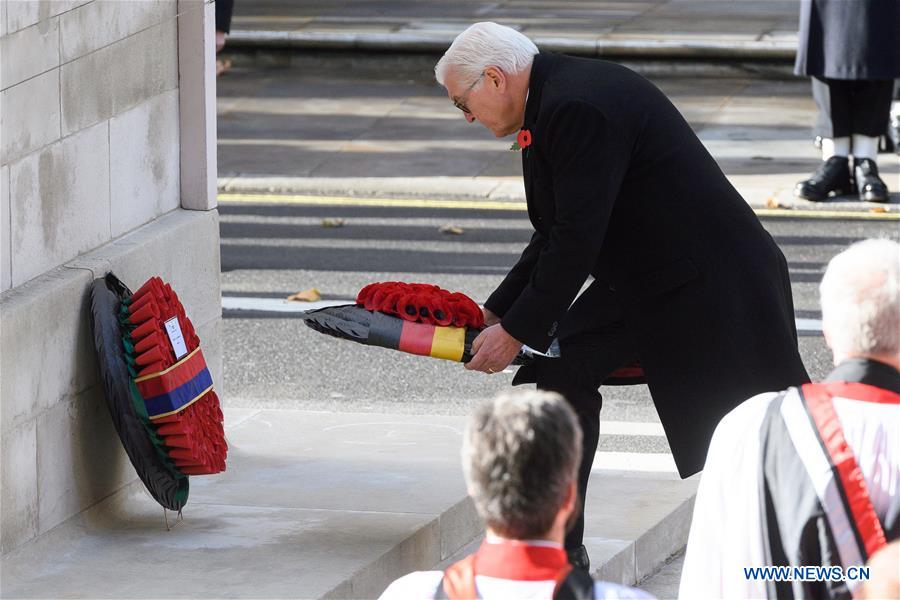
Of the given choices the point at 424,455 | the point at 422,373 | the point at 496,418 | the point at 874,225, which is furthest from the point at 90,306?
the point at 874,225

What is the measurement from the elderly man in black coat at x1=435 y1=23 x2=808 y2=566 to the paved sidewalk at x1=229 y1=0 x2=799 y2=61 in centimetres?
1190

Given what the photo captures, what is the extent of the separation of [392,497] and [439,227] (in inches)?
223

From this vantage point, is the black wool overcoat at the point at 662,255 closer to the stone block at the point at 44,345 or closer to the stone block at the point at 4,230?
the stone block at the point at 44,345

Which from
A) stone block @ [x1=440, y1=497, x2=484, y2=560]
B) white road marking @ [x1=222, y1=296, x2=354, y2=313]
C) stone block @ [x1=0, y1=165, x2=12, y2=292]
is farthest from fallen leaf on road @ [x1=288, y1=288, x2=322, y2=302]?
stone block @ [x1=0, y1=165, x2=12, y2=292]

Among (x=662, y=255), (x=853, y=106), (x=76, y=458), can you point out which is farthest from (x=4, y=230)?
(x=853, y=106)

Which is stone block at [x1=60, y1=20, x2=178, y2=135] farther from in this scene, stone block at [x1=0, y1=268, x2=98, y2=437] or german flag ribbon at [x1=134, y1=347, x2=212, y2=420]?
german flag ribbon at [x1=134, y1=347, x2=212, y2=420]

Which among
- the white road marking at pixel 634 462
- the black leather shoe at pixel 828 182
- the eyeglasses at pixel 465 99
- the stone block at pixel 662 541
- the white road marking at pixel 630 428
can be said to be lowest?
the black leather shoe at pixel 828 182

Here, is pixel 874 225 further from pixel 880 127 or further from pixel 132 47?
pixel 132 47

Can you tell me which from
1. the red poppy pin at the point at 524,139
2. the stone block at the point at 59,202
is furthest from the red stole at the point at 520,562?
the stone block at the point at 59,202

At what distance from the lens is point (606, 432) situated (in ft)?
23.6

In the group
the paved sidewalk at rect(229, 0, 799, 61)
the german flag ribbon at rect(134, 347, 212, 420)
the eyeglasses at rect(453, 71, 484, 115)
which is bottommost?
the paved sidewalk at rect(229, 0, 799, 61)

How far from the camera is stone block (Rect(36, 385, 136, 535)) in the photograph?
4.84 metres

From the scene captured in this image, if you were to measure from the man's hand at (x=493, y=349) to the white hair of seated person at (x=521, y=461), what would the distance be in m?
2.07

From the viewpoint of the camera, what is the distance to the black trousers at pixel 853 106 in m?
11.8
